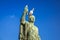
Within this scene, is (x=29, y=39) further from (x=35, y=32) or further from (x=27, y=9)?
(x=27, y=9)

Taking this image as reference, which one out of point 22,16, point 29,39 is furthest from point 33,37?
point 22,16

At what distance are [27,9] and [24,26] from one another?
134 centimetres

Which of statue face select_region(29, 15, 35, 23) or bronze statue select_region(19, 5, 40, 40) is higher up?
statue face select_region(29, 15, 35, 23)

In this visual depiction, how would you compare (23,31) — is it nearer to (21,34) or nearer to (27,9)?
(21,34)

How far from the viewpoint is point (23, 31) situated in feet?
66.1

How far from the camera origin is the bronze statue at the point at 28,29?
781 inches

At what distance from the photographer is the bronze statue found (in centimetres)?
1983

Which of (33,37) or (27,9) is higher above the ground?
(27,9)

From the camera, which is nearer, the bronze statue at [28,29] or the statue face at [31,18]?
the bronze statue at [28,29]

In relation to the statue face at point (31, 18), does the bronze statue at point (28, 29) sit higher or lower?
lower

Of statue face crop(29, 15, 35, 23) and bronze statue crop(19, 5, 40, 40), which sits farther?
statue face crop(29, 15, 35, 23)

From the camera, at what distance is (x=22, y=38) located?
1994cm

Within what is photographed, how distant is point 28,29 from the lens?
65.9 feet

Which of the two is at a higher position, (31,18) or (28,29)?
(31,18)
